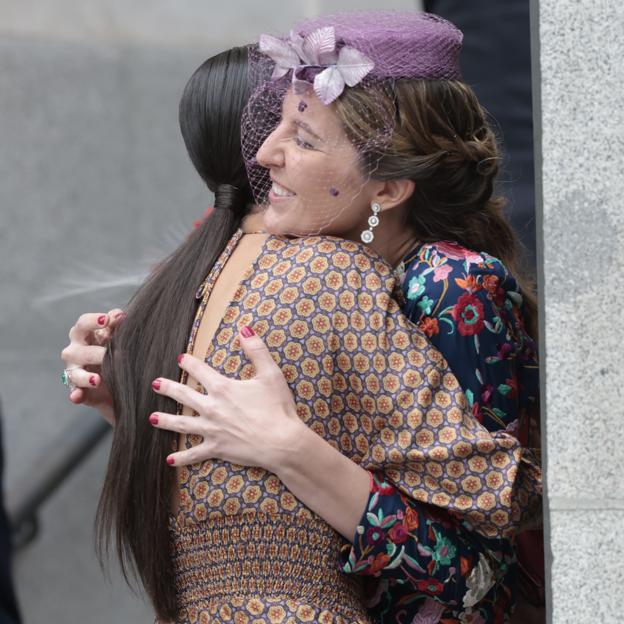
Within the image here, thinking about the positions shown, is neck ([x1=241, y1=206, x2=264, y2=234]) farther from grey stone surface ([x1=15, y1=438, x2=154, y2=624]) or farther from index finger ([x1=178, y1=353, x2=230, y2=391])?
grey stone surface ([x1=15, y1=438, x2=154, y2=624])

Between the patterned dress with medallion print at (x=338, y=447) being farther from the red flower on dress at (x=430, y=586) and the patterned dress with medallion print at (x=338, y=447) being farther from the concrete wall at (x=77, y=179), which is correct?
the concrete wall at (x=77, y=179)

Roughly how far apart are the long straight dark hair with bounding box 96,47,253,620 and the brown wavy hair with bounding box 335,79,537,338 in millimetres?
294

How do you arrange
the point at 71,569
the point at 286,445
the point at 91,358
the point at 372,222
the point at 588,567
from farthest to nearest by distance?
the point at 71,569 → the point at 91,358 → the point at 372,222 → the point at 286,445 → the point at 588,567

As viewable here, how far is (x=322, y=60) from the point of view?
2375 mm

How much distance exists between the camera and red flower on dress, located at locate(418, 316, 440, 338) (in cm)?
231

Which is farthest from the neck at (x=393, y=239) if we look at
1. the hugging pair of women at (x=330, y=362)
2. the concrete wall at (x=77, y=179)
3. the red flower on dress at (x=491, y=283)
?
the concrete wall at (x=77, y=179)

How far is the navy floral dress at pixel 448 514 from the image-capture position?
222 cm

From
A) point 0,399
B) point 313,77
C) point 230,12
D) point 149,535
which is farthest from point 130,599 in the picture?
point 313,77

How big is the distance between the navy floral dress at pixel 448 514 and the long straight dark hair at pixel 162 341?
1.20 feet

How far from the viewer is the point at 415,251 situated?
8.12ft

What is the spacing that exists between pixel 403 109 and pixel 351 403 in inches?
22.2

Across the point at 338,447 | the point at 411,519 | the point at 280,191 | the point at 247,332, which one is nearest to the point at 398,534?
the point at 411,519

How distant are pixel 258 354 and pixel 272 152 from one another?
41 cm

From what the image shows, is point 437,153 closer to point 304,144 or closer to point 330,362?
point 304,144
